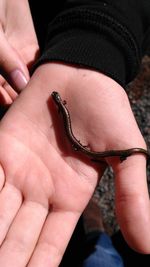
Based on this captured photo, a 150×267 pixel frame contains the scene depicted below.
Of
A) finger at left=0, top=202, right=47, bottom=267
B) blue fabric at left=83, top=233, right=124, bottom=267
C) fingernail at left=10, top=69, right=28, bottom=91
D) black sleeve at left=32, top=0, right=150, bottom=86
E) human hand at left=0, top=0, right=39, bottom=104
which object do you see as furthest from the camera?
blue fabric at left=83, top=233, right=124, bottom=267

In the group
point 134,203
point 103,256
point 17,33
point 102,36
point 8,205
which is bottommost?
point 103,256

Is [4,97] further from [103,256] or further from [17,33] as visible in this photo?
[103,256]

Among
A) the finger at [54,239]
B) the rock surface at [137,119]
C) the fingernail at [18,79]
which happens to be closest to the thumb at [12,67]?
Answer: the fingernail at [18,79]

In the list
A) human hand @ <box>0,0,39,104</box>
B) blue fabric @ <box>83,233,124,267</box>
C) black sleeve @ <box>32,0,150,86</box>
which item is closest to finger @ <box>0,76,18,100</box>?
human hand @ <box>0,0,39,104</box>

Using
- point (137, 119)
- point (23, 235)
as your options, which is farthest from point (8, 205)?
point (137, 119)

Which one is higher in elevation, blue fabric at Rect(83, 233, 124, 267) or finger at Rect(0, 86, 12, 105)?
finger at Rect(0, 86, 12, 105)

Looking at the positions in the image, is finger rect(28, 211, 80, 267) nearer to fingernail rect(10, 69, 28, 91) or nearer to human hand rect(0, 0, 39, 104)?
fingernail rect(10, 69, 28, 91)

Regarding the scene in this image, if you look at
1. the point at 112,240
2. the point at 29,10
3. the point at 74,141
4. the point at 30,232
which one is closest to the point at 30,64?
the point at 29,10

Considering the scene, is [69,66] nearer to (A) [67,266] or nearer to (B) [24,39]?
(B) [24,39]
